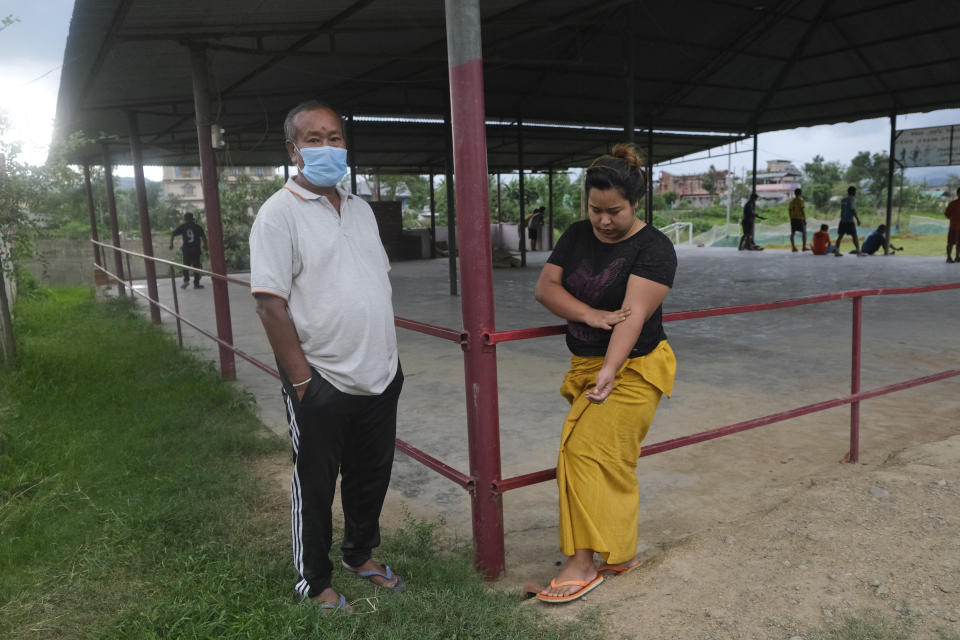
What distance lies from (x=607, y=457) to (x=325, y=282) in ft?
3.38

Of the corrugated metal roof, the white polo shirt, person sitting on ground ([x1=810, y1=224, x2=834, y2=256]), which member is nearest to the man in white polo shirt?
the white polo shirt

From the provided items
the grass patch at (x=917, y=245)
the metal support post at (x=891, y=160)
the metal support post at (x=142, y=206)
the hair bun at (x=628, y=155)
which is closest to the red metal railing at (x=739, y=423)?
the hair bun at (x=628, y=155)

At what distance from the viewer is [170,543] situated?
2.74 metres

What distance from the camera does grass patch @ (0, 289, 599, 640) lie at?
207cm

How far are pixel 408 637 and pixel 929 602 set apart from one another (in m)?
1.57

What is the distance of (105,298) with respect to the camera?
12.6 meters

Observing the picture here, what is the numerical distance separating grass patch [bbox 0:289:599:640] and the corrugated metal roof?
274 cm

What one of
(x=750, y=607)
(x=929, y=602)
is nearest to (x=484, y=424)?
(x=750, y=607)

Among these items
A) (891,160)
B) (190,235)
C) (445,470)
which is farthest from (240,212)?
(445,470)

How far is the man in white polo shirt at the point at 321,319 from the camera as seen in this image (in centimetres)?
190

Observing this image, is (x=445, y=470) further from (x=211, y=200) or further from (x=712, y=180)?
(x=712, y=180)

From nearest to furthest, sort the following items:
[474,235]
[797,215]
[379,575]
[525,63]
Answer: [474,235] → [379,575] → [525,63] → [797,215]

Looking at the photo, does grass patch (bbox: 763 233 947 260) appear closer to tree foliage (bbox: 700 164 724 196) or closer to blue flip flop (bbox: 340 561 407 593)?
blue flip flop (bbox: 340 561 407 593)

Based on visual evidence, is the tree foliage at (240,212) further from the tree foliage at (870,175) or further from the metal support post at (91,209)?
the tree foliage at (870,175)
